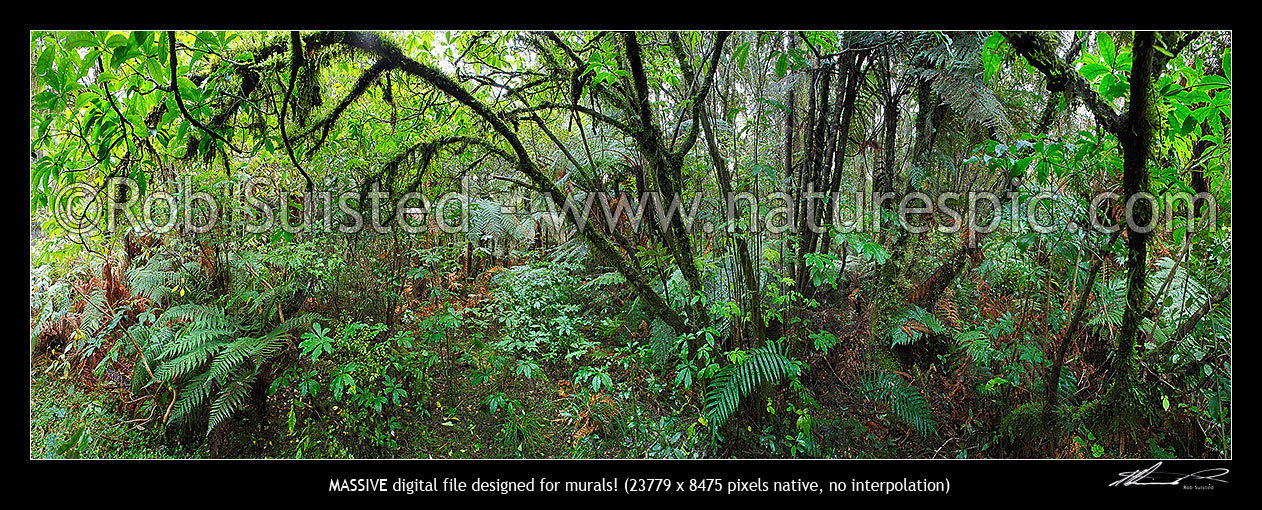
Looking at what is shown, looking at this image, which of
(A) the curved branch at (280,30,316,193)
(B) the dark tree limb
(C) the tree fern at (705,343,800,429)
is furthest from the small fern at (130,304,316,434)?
(B) the dark tree limb

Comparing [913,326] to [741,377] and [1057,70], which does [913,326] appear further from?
[1057,70]

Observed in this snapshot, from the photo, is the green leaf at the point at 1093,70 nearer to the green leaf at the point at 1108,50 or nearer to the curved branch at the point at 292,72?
the green leaf at the point at 1108,50

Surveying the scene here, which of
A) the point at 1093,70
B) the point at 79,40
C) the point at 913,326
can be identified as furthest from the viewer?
the point at 913,326

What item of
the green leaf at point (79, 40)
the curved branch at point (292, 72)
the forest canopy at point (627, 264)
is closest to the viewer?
the green leaf at point (79, 40)

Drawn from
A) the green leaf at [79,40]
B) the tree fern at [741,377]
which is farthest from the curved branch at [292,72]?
the tree fern at [741,377]

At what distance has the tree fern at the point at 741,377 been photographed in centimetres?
194

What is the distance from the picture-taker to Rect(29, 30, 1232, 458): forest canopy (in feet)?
6.11
